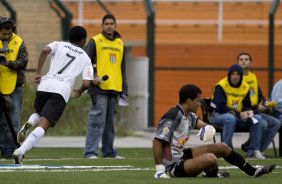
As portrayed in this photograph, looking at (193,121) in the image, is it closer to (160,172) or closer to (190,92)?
(190,92)

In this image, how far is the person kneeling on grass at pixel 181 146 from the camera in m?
11.9

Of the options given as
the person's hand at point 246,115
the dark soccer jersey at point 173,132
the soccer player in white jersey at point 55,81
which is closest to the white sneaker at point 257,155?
the person's hand at point 246,115

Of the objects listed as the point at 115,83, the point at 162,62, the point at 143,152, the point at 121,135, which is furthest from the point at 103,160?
the point at 162,62

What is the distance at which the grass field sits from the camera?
462 inches

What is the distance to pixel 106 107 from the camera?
1691 centimetres

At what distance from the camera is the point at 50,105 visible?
14.4m

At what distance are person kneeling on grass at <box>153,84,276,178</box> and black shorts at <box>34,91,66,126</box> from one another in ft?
8.87

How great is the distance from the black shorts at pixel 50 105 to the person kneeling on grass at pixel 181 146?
2702 millimetres

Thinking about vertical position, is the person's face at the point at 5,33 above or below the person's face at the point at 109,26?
below

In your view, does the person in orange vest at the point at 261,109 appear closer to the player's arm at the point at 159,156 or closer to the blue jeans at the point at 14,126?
the blue jeans at the point at 14,126

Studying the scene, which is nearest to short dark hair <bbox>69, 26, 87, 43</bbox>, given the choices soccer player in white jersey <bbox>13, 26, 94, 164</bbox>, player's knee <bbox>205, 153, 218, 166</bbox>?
soccer player in white jersey <bbox>13, 26, 94, 164</bbox>

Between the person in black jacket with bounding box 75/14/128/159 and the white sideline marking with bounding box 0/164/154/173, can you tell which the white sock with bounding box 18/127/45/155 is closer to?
the white sideline marking with bounding box 0/164/154/173

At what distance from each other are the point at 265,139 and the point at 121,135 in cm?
591

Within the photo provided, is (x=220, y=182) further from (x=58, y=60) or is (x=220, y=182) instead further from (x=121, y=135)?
(x=121, y=135)
